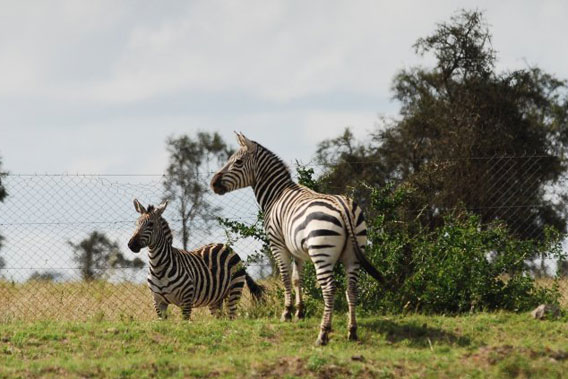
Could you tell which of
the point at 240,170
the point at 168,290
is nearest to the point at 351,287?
the point at 240,170

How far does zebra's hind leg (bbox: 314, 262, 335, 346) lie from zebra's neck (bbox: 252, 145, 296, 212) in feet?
6.36

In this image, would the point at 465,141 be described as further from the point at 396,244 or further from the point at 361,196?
the point at 396,244

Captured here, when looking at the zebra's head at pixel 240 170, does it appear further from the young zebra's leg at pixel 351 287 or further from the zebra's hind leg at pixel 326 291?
the zebra's hind leg at pixel 326 291

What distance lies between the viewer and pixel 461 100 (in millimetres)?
27703

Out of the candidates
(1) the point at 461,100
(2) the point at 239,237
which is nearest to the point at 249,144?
(2) the point at 239,237

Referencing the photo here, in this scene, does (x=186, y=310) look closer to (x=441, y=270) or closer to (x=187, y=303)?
(x=187, y=303)

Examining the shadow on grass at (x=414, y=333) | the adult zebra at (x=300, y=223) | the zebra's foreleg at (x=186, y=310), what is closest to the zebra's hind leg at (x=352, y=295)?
the adult zebra at (x=300, y=223)

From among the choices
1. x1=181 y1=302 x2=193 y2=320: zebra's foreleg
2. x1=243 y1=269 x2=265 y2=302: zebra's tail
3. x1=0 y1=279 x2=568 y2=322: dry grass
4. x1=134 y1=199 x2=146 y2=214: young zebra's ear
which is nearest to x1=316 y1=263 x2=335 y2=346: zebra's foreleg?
x1=0 y1=279 x2=568 y2=322: dry grass

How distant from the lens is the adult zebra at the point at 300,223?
35.3ft

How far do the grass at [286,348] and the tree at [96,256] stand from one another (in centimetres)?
272

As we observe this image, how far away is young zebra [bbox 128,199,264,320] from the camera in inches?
527

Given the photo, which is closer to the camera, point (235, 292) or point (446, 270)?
point (446, 270)

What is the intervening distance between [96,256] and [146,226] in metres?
10.1

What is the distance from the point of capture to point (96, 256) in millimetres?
23109
